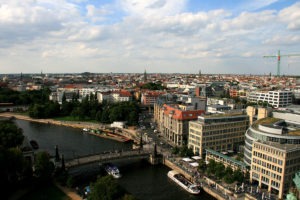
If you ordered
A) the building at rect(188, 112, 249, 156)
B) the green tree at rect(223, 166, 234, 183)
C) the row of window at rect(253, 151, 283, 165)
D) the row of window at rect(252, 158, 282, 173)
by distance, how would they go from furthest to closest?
the building at rect(188, 112, 249, 156), the green tree at rect(223, 166, 234, 183), the row of window at rect(252, 158, 282, 173), the row of window at rect(253, 151, 283, 165)

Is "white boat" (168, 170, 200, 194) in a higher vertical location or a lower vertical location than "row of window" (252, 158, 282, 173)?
lower

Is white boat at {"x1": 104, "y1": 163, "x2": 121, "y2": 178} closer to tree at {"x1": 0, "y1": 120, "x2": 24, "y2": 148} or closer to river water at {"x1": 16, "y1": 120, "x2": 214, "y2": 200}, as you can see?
river water at {"x1": 16, "y1": 120, "x2": 214, "y2": 200}

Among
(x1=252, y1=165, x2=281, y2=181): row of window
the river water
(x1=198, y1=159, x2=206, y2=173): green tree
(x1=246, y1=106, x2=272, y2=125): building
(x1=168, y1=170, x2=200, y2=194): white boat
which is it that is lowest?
the river water

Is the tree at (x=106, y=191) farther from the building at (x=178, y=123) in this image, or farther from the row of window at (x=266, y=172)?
the building at (x=178, y=123)

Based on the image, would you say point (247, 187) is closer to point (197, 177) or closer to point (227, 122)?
point (197, 177)

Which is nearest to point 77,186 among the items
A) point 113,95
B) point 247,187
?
point 247,187

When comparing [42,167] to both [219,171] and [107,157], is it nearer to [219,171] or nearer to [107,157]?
[107,157]

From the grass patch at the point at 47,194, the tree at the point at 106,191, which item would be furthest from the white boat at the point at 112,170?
the tree at the point at 106,191

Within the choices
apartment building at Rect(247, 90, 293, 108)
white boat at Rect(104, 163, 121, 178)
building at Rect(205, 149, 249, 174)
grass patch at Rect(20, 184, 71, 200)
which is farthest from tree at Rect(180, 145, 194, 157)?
apartment building at Rect(247, 90, 293, 108)
